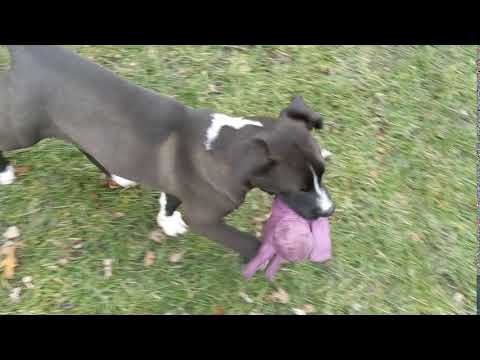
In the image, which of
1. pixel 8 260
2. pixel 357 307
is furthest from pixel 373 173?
pixel 8 260

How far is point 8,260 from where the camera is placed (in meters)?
4.78

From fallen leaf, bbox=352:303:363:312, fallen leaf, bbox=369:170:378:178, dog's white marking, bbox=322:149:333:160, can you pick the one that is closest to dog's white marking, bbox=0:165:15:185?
dog's white marking, bbox=322:149:333:160

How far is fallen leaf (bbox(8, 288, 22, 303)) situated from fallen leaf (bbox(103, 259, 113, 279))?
746 millimetres

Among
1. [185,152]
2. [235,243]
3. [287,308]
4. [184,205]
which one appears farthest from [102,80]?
[287,308]

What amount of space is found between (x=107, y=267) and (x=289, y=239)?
1.82 m

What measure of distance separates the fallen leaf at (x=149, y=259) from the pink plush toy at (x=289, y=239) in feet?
3.03

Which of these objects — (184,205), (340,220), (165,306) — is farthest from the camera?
(340,220)

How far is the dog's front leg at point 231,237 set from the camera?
427 cm

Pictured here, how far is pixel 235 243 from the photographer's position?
441 centimetres

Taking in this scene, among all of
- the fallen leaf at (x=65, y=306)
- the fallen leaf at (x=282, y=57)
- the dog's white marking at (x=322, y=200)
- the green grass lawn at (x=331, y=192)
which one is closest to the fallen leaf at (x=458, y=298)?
the green grass lawn at (x=331, y=192)

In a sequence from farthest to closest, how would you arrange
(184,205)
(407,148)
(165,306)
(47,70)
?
(407,148)
(165,306)
(184,205)
(47,70)

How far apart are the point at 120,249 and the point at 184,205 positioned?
103 cm

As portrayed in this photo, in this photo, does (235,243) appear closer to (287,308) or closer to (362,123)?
(287,308)

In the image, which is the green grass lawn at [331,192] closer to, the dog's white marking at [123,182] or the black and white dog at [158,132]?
the dog's white marking at [123,182]
